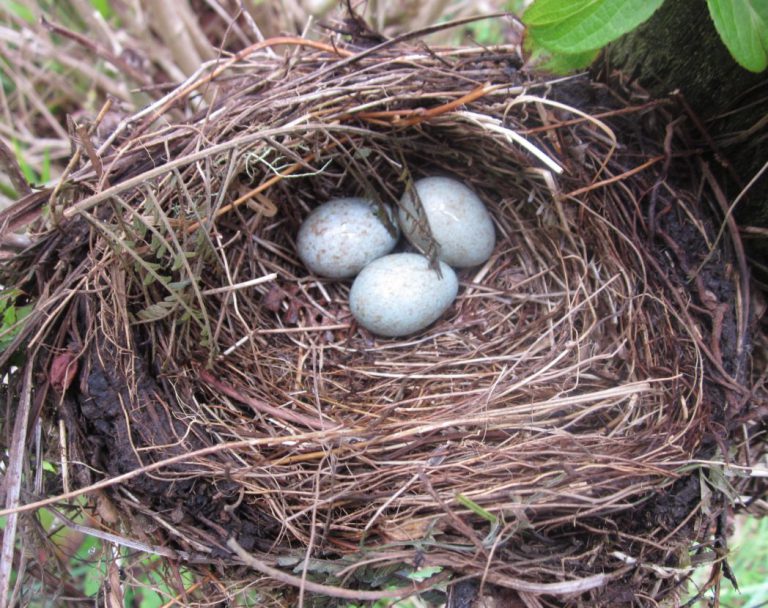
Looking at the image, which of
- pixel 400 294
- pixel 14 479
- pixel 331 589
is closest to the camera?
pixel 331 589

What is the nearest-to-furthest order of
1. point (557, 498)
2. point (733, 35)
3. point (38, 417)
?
point (733, 35) → point (557, 498) → point (38, 417)

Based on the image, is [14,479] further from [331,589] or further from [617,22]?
[617,22]

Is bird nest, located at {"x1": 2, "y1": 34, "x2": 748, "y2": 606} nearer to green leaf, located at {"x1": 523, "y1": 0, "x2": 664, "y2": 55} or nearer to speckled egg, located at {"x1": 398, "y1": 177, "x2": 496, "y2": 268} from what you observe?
speckled egg, located at {"x1": 398, "y1": 177, "x2": 496, "y2": 268}

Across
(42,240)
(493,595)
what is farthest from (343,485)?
(42,240)

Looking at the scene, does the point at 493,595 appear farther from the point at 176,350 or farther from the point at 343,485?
the point at 176,350

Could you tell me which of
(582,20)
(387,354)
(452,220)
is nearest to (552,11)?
(582,20)

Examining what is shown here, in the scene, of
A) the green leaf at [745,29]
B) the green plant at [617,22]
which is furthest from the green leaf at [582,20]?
the green leaf at [745,29]

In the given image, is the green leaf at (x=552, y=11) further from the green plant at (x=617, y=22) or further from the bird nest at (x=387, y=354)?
Answer: the bird nest at (x=387, y=354)
